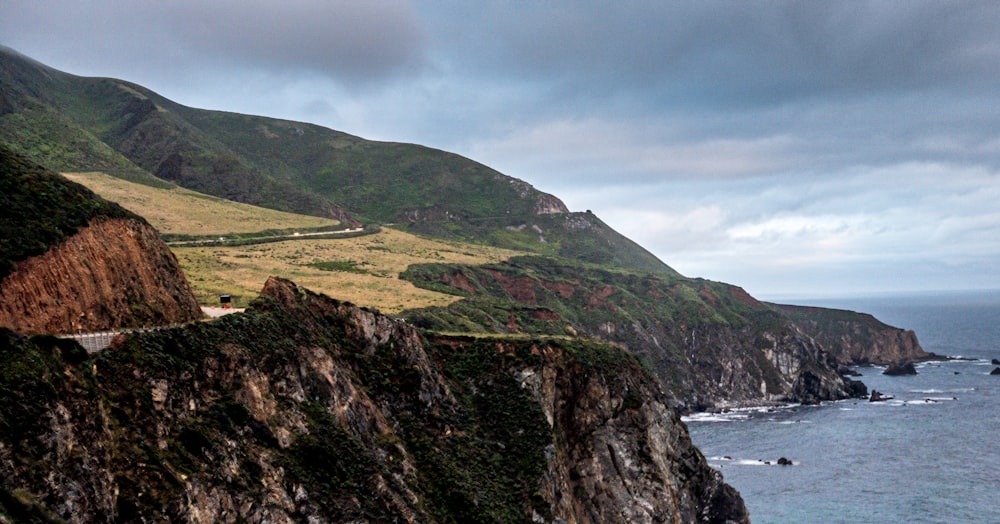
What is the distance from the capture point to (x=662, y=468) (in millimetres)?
63281

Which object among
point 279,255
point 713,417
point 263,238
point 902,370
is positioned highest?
point 263,238

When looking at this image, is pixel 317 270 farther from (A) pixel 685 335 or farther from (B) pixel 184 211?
(A) pixel 685 335

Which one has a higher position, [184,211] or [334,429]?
[184,211]

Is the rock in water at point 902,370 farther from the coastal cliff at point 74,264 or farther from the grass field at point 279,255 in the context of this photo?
the coastal cliff at point 74,264

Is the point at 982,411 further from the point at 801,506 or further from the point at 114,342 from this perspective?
the point at 114,342

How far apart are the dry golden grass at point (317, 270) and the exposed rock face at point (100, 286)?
23.5 meters

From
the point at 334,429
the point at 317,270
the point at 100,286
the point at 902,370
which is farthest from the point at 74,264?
the point at 902,370

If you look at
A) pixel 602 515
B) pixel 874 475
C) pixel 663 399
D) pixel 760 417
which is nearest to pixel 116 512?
pixel 602 515

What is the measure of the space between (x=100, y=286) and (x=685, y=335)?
162 metres

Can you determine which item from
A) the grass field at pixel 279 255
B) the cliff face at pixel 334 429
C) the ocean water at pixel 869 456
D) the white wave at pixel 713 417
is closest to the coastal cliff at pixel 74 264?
the cliff face at pixel 334 429

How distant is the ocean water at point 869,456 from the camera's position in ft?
273

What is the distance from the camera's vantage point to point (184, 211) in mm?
140500

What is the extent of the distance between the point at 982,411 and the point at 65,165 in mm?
210227

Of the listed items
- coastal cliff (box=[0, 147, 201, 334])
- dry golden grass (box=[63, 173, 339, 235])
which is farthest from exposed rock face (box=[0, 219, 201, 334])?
dry golden grass (box=[63, 173, 339, 235])
